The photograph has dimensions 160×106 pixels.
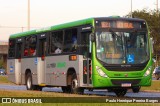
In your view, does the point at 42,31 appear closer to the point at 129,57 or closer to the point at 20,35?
the point at 20,35

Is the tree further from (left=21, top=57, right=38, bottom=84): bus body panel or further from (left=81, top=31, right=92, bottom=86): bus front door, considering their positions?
(left=81, top=31, right=92, bottom=86): bus front door

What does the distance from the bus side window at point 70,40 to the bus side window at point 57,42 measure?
553 mm

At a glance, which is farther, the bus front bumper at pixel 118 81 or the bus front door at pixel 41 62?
the bus front door at pixel 41 62

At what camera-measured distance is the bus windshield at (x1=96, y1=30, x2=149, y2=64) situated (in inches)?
859

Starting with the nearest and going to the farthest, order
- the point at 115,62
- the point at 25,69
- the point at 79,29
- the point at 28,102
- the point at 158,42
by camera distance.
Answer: the point at 28,102
the point at 115,62
the point at 79,29
the point at 25,69
the point at 158,42

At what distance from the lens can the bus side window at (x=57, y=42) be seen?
25.3 m

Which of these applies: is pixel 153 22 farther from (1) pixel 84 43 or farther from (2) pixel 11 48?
(1) pixel 84 43

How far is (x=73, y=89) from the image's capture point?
79.0 ft

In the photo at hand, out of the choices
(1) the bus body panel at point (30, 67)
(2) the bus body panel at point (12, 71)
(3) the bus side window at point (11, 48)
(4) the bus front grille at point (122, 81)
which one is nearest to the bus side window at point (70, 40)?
(4) the bus front grille at point (122, 81)

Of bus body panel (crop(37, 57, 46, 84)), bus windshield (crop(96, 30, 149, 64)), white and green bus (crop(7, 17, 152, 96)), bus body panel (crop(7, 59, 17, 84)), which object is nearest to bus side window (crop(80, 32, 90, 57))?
white and green bus (crop(7, 17, 152, 96))

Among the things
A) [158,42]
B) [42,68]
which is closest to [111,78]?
[42,68]

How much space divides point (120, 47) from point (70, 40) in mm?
3157

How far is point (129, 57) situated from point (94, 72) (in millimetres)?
1566

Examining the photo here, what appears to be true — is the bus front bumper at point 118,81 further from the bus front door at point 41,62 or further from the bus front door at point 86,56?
the bus front door at point 41,62
